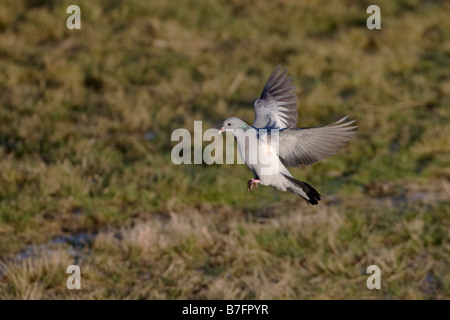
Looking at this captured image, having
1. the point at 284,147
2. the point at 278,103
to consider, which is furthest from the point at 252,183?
the point at 278,103

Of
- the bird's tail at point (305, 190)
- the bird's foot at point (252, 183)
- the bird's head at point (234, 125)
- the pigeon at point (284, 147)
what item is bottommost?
the bird's tail at point (305, 190)

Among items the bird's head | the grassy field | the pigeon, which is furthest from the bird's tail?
the grassy field

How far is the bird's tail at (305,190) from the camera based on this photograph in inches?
78.5

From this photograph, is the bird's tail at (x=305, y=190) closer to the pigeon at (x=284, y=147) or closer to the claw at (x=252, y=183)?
the pigeon at (x=284, y=147)

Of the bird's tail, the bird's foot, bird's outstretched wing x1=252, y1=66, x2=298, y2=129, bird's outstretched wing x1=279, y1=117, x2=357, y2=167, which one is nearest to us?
bird's outstretched wing x1=279, y1=117, x2=357, y2=167

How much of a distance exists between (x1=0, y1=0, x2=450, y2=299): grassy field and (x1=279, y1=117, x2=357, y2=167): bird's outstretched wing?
2.87 metres

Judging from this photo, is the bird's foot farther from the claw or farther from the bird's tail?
the bird's tail

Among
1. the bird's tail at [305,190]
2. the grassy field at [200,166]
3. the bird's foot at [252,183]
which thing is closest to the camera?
the bird's tail at [305,190]

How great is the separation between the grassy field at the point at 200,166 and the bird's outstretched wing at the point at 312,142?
9.41 ft

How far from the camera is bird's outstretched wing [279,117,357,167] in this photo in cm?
188

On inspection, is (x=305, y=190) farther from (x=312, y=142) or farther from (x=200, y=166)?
(x=200, y=166)

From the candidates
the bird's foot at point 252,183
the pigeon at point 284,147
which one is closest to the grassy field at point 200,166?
the bird's foot at point 252,183

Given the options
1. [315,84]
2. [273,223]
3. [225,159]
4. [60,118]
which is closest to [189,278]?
[273,223]

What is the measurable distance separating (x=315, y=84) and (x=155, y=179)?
11.1 feet
